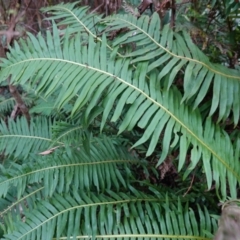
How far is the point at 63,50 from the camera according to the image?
1.18 m

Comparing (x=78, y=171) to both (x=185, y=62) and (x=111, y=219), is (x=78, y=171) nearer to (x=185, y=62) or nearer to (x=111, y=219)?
(x=111, y=219)

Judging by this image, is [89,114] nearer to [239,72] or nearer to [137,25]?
[137,25]

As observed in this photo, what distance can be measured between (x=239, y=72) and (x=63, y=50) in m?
0.59

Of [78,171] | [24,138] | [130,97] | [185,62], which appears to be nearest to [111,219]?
[78,171]

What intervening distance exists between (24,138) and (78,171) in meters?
0.56

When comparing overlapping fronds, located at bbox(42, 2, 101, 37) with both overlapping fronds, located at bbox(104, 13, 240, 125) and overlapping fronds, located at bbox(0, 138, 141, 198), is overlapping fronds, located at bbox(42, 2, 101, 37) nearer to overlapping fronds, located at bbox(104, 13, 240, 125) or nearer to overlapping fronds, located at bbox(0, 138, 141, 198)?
overlapping fronds, located at bbox(104, 13, 240, 125)

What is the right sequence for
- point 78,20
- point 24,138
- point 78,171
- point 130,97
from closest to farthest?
point 130,97 < point 78,171 < point 78,20 < point 24,138

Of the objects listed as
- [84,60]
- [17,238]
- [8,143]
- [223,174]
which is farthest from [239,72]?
[8,143]

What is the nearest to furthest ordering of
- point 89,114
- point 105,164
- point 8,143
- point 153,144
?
point 153,144 → point 89,114 → point 105,164 → point 8,143

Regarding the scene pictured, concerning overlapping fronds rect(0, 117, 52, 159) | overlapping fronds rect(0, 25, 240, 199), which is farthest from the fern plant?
overlapping fronds rect(0, 117, 52, 159)

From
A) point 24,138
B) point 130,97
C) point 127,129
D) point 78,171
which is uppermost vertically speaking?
point 130,97

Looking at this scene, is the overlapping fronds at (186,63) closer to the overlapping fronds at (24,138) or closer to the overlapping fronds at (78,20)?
the overlapping fronds at (78,20)

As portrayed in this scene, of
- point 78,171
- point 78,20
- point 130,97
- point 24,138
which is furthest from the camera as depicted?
point 24,138

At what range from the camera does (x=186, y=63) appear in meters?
1.16
